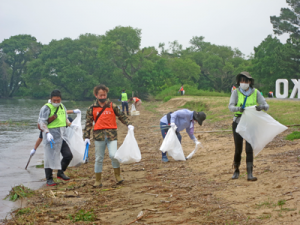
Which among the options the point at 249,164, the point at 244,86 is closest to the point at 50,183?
the point at 249,164

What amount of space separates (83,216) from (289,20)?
4324 centimetres

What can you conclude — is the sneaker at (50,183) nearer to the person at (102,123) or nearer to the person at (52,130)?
the person at (52,130)

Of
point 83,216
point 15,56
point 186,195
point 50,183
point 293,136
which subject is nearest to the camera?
point 83,216

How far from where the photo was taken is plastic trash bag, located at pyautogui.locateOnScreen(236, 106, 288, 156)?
525 centimetres

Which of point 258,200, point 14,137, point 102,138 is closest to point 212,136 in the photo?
point 102,138

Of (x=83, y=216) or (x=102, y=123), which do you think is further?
(x=102, y=123)

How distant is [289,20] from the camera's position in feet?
135

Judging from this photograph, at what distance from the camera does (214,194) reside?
4699 millimetres

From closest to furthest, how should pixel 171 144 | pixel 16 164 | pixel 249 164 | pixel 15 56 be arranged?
pixel 249 164
pixel 171 144
pixel 16 164
pixel 15 56

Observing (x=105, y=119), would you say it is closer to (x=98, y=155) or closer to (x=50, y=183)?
(x=98, y=155)

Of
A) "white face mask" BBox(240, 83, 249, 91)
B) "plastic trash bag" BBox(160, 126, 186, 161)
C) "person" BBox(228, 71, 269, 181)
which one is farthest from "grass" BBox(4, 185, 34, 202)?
"white face mask" BBox(240, 83, 249, 91)

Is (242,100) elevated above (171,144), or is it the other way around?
(242,100)

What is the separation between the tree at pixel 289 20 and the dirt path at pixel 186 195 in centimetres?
3812

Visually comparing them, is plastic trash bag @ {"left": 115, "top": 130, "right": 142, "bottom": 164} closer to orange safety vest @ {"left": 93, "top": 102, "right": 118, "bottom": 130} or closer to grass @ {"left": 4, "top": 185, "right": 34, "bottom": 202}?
orange safety vest @ {"left": 93, "top": 102, "right": 118, "bottom": 130}
